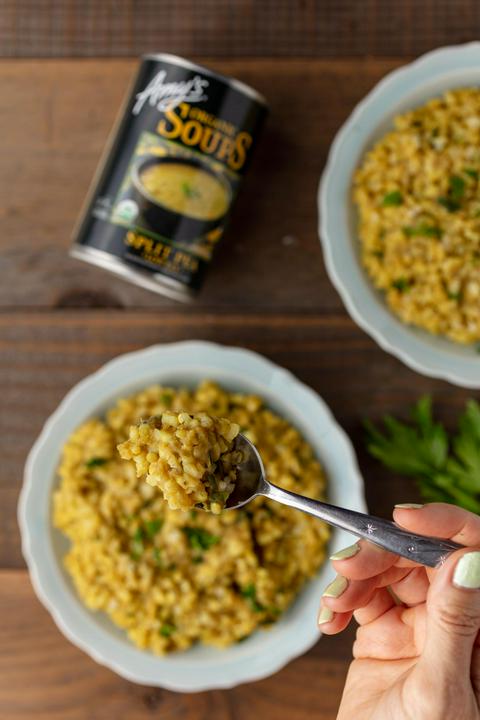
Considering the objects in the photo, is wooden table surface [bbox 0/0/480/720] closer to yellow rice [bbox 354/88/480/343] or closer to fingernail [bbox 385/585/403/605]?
yellow rice [bbox 354/88/480/343]

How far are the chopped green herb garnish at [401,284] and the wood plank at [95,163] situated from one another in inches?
8.6

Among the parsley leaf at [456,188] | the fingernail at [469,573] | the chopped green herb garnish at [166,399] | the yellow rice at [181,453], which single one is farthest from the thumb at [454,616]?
the parsley leaf at [456,188]

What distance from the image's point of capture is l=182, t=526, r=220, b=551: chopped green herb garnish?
5.99 ft

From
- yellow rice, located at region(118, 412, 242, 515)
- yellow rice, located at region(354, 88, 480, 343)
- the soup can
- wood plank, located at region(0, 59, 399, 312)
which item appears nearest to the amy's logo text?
the soup can

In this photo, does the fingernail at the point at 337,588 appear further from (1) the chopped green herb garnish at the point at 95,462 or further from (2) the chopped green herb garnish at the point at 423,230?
(2) the chopped green herb garnish at the point at 423,230

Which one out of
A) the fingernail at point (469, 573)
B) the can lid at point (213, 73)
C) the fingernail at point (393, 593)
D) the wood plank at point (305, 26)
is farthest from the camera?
the wood plank at point (305, 26)

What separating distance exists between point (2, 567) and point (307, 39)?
1636mm

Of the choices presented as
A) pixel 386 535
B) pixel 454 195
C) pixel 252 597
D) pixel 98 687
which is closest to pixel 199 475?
pixel 386 535

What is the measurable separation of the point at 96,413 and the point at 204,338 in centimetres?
36

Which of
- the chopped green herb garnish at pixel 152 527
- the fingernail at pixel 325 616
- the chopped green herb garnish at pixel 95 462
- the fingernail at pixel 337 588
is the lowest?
the chopped green herb garnish at pixel 152 527

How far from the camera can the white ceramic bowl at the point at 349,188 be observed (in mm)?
1889

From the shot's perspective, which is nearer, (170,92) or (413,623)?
(413,623)

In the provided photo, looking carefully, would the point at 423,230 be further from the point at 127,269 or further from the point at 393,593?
the point at 393,593

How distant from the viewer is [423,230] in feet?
6.03
